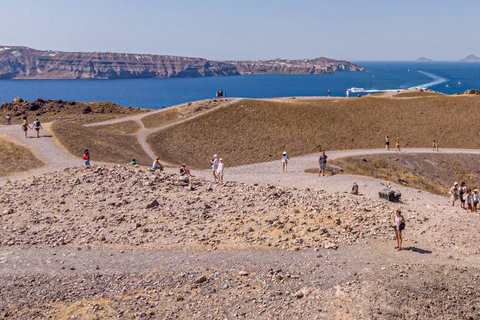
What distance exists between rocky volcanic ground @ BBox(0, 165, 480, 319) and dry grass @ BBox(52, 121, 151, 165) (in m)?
Answer: 11.9

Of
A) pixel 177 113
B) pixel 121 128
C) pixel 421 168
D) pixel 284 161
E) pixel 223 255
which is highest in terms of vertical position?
pixel 177 113

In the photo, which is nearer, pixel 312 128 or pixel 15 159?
pixel 15 159

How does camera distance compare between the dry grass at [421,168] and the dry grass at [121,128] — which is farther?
the dry grass at [121,128]

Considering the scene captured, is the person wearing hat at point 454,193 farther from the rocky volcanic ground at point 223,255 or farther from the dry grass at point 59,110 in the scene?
the dry grass at point 59,110

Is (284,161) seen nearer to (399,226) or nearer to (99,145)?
(399,226)

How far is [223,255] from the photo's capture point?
17891mm

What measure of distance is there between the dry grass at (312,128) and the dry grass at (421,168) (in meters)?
5.61

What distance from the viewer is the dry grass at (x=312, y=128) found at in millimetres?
47781

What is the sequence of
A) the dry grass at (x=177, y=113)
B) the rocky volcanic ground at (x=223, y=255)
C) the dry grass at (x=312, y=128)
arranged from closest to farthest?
the rocky volcanic ground at (x=223, y=255) < the dry grass at (x=312, y=128) < the dry grass at (x=177, y=113)

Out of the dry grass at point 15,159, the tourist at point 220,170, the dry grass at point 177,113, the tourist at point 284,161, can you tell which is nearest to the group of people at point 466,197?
the tourist at point 284,161

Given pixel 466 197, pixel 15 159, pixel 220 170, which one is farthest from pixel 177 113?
pixel 466 197

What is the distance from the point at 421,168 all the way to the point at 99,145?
1195 inches

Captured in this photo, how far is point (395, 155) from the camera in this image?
4359 centimetres

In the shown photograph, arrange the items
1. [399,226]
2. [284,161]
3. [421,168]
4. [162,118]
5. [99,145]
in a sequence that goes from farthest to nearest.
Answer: [162,118], [421,168], [99,145], [284,161], [399,226]
